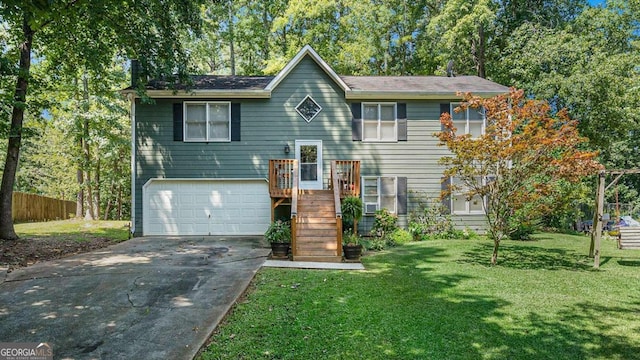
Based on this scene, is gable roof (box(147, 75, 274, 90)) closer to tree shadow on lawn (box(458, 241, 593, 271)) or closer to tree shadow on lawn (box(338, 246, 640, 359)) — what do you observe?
tree shadow on lawn (box(458, 241, 593, 271))

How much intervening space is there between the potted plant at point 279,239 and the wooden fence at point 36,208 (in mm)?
14151

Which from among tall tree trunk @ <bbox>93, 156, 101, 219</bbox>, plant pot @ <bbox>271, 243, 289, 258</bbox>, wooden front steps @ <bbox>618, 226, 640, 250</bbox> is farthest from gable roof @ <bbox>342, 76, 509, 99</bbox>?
tall tree trunk @ <bbox>93, 156, 101, 219</bbox>

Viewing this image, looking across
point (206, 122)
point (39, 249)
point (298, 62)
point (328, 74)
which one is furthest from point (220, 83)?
point (39, 249)

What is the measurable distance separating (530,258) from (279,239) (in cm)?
627

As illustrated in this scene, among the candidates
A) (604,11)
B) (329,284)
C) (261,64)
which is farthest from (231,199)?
(604,11)

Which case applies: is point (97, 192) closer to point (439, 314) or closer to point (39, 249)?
point (39, 249)

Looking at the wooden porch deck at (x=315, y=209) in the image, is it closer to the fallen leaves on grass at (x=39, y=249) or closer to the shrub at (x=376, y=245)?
the shrub at (x=376, y=245)

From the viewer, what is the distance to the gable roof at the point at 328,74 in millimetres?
11438

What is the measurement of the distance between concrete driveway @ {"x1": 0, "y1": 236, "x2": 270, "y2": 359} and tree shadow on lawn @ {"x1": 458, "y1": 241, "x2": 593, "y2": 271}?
5.40 m

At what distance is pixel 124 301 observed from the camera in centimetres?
496

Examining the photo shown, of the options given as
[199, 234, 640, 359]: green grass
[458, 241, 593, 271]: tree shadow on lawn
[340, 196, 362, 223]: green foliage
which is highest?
[340, 196, 362, 223]: green foliage

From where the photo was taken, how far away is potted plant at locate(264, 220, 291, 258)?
809cm

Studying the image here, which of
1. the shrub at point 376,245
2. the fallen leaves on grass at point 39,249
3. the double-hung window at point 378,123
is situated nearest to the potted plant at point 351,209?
the shrub at point 376,245

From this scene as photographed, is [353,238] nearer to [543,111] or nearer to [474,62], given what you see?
[543,111]
